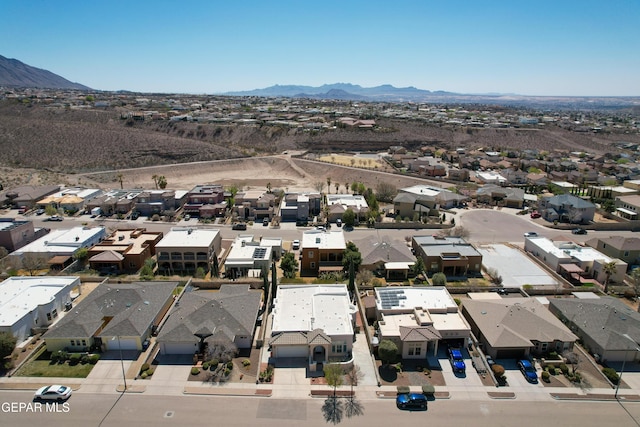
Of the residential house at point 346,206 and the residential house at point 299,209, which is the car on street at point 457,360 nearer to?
the residential house at point 346,206

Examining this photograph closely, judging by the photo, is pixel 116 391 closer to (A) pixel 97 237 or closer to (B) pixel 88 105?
(A) pixel 97 237

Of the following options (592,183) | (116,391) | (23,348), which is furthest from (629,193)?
(23,348)

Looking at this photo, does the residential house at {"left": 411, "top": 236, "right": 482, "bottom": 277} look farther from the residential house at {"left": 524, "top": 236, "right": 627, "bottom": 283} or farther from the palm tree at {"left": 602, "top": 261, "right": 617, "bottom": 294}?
the palm tree at {"left": 602, "top": 261, "right": 617, "bottom": 294}

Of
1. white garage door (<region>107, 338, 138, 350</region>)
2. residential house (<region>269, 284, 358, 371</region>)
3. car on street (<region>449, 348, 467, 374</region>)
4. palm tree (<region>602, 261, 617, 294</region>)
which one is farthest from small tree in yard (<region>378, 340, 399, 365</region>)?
palm tree (<region>602, 261, 617, 294</region>)

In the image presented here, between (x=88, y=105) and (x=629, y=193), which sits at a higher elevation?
(x=88, y=105)

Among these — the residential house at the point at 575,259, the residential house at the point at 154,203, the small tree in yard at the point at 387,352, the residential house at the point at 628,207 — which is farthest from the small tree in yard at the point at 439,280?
the residential house at the point at 154,203

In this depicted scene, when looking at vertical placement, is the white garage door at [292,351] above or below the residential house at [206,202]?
below

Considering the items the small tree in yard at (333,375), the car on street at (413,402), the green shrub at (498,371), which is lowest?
the car on street at (413,402)
